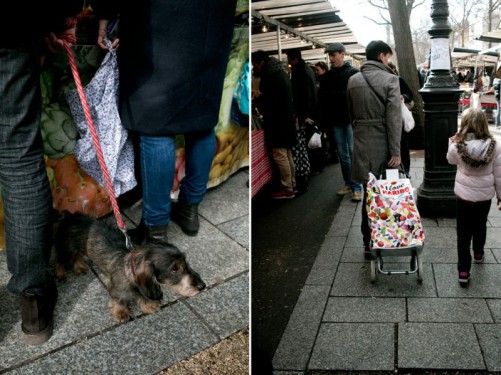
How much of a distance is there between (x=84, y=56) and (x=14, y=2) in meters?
0.96

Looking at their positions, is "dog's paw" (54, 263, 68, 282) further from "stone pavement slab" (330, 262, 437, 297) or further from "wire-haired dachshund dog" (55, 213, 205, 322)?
"stone pavement slab" (330, 262, 437, 297)

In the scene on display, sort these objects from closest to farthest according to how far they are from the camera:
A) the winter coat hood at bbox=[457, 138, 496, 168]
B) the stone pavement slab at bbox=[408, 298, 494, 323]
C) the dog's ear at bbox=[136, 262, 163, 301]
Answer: the dog's ear at bbox=[136, 262, 163, 301]
the stone pavement slab at bbox=[408, 298, 494, 323]
the winter coat hood at bbox=[457, 138, 496, 168]

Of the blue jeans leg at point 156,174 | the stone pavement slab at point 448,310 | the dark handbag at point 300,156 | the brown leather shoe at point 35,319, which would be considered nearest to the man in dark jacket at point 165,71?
the blue jeans leg at point 156,174

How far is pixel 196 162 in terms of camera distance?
296 cm

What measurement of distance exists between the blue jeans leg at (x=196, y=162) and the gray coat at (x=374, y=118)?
5.15 feet

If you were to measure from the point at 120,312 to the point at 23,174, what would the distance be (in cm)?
73

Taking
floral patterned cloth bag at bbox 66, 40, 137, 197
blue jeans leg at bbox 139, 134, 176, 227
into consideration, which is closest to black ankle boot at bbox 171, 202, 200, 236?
blue jeans leg at bbox 139, 134, 176, 227

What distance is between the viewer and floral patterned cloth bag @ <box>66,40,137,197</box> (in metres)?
2.49

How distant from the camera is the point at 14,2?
1769 mm

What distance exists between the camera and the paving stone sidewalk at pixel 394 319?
98.2 inches

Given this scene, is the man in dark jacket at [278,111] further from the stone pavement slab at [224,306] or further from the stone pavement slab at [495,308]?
the stone pavement slab at [495,308]

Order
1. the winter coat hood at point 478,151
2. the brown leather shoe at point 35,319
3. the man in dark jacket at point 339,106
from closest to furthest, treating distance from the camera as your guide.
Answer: the brown leather shoe at point 35,319
the winter coat hood at point 478,151
the man in dark jacket at point 339,106

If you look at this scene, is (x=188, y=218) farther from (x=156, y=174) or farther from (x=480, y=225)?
(x=480, y=225)

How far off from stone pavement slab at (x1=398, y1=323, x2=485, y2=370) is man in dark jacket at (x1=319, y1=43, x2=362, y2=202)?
9.43 feet
